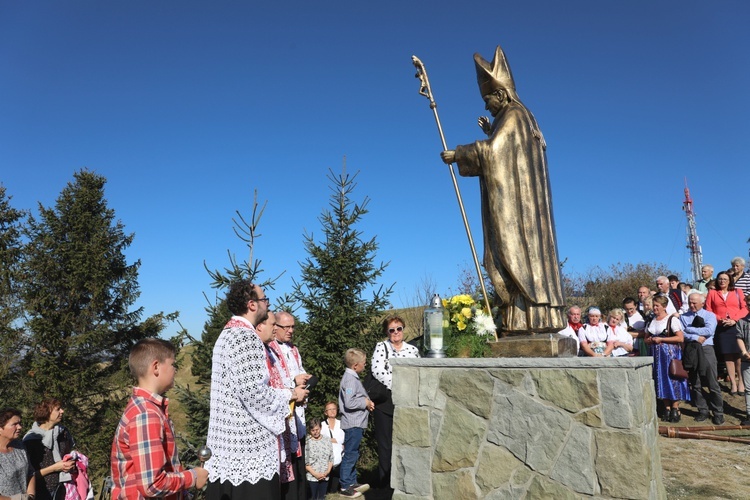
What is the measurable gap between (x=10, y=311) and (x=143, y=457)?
1815cm

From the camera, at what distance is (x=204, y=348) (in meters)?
6.79

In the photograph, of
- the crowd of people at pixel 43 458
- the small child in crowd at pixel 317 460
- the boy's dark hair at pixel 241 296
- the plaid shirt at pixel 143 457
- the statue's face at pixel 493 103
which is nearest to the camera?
the plaid shirt at pixel 143 457

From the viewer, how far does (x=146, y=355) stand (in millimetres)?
2545

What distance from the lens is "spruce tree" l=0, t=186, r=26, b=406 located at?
15.6 metres

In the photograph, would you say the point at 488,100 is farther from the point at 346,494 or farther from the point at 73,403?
the point at 73,403

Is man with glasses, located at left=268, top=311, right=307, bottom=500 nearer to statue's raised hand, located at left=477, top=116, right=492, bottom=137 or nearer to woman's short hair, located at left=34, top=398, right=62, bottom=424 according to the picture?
woman's short hair, located at left=34, top=398, right=62, bottom=424

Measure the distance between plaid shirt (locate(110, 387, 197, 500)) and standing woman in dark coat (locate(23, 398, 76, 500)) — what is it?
309 centimetres

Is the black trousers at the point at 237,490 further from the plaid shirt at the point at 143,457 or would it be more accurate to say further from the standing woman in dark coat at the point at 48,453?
the standing woman in dark coat at the point at 48,453

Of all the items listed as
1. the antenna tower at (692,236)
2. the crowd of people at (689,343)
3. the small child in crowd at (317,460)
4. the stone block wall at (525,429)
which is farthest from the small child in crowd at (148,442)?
the antenna tower at (692,236)

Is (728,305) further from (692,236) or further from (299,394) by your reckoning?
(692,236)

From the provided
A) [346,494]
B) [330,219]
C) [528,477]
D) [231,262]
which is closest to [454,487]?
[528,477]

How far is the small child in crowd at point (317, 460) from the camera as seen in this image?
5.68 m

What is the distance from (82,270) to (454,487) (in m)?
17.0

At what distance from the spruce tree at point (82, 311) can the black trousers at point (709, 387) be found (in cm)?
1414
